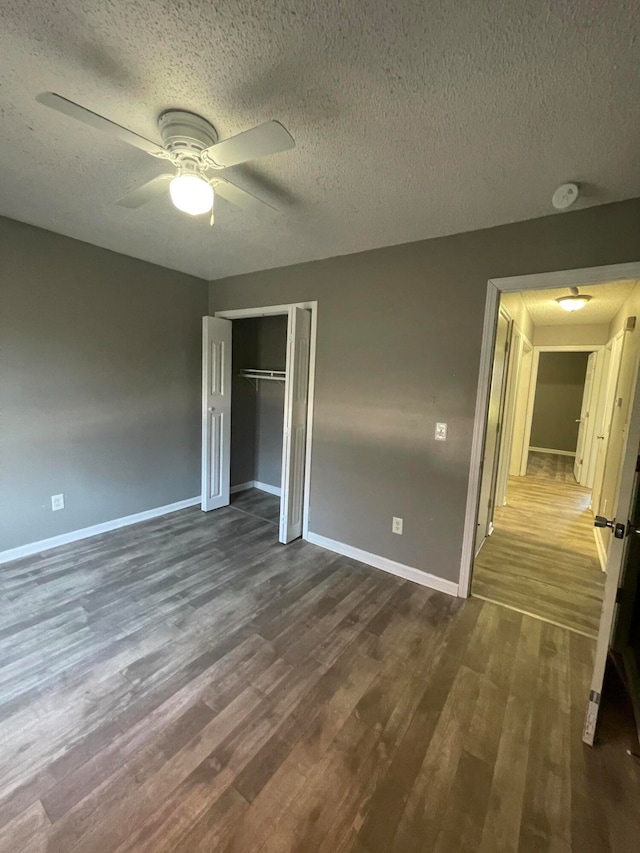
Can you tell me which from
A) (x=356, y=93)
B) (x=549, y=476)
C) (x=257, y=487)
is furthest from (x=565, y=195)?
(x=549, y=476)

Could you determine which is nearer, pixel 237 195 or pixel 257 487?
pixel 237 195

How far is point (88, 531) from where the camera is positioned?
316 centimetres

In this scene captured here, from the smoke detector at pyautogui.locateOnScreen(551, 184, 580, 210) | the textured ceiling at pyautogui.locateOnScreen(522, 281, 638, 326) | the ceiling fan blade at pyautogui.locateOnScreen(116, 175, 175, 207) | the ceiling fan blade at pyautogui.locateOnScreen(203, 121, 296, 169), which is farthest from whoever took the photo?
the textured ceiling at pyautogui.locateOnScreen(522, 281, 638, 326)

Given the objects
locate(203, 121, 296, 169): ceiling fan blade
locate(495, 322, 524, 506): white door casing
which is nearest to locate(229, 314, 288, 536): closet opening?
locate(495, 322, 524, 506): white door casing

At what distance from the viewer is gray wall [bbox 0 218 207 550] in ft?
8.76

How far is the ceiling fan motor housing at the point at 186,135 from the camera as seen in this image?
4.59 ft

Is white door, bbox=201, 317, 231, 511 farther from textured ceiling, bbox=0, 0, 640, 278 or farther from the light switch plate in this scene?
the light switch plate

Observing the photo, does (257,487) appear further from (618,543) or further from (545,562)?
(618,543)

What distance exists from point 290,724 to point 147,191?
2.46m

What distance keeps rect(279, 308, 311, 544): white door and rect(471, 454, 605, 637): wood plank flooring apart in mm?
1543

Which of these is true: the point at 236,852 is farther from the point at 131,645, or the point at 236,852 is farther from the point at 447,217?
the point at 447,217

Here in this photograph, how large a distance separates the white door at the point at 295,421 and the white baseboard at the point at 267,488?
129 centimetres

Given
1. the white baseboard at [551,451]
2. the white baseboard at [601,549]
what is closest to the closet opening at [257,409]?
the white baseboard at [601,549]

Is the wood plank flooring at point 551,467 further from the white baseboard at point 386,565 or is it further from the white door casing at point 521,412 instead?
the white baseboard at point 386,565
